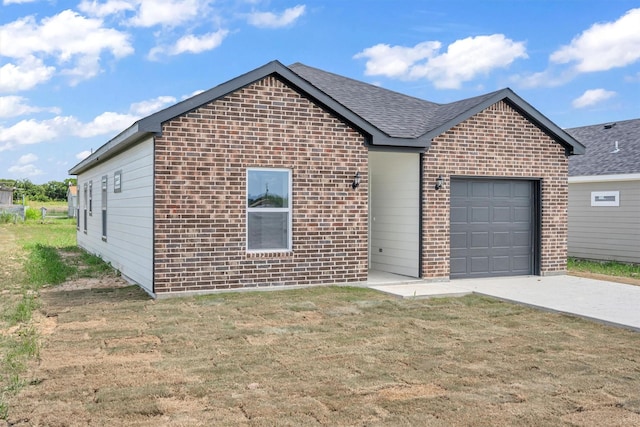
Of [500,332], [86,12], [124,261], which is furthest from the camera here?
[86,12]

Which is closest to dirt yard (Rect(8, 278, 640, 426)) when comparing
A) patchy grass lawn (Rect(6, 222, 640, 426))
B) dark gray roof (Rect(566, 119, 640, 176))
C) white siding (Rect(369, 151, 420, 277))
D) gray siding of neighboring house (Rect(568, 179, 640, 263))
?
patchy grass lawn (Rect(6, 222, 640, 426))

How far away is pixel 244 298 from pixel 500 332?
Result: 4.22 m

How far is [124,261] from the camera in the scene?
13.0 m

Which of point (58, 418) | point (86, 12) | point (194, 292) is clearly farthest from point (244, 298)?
point (86, 12)

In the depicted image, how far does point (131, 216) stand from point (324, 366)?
722 cm

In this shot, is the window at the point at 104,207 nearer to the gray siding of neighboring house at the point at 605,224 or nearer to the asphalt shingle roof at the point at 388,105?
the asphalt shingle roof at the point at 388,105

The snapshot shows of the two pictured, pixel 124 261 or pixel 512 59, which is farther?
pixel 512 59

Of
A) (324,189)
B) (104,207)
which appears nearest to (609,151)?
(324,189)

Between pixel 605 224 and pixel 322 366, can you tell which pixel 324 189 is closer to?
pixel 322 366

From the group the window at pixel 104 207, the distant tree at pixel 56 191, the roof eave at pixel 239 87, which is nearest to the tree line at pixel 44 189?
the distant tree at pixel 56 191

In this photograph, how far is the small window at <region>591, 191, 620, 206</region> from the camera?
683 inches

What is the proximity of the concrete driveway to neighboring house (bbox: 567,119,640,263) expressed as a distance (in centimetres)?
507

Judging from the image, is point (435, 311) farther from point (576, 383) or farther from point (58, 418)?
point (58, 418)

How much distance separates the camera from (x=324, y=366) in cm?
605
